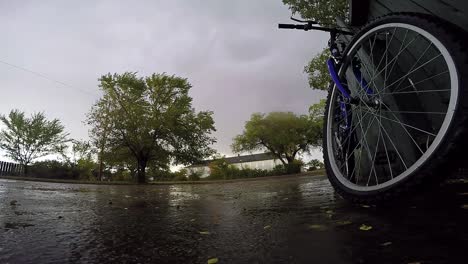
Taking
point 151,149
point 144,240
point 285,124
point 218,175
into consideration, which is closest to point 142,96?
point 151,149

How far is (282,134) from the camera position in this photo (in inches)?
1831

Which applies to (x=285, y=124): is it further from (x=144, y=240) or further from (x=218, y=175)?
(x=144, y=240)

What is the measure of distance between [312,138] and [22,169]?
36.1 m

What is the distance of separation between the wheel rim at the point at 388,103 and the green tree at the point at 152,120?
23111 millimetres

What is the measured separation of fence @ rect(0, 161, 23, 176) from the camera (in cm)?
2542

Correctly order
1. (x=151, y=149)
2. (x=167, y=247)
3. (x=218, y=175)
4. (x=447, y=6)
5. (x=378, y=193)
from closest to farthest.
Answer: (x=167, y=247) → (x=378, y=193) → (x=447, y=6) → (x=151, y=149) → (x=218, y=175)

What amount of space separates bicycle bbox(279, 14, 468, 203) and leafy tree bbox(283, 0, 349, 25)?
31.7 ft

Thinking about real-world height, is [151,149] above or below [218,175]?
above

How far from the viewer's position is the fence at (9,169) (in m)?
25.4

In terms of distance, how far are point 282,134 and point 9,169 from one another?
32535 mm

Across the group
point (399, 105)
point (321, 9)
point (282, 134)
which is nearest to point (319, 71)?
point (321, 9)

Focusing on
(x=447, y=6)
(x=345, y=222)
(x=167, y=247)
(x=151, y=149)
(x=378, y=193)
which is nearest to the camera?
(x=167, y=247)

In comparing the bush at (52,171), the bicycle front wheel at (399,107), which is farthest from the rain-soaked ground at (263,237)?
the bush at (52,171)

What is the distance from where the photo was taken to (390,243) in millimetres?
1898
